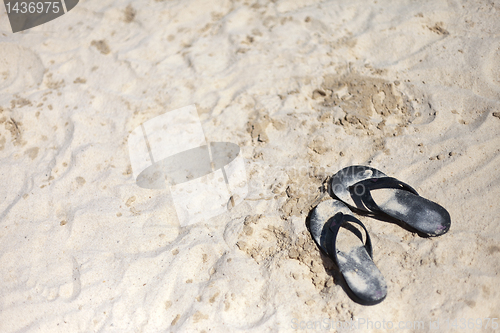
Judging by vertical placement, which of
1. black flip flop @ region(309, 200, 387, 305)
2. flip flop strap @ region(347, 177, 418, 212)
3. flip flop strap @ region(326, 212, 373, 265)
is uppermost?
flip flop strap @ region(347, 177, 418, 212)

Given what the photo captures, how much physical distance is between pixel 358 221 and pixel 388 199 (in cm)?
27

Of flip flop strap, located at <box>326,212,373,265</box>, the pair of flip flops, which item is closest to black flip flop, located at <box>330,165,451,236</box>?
the pair of flip flops

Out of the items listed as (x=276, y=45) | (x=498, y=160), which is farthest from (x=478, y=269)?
(x=276, y=45)

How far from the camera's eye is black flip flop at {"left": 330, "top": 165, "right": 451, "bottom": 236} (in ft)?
5.77

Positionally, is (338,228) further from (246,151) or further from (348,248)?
(246,151)

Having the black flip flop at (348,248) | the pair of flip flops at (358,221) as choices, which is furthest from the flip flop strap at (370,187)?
the black flip flop at (348,248)

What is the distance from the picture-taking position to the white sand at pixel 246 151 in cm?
166

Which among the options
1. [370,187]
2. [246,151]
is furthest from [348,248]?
[246,151]

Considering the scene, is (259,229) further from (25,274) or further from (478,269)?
(25,274)

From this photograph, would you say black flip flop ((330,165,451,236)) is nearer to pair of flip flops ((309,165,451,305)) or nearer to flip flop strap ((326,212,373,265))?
pair of flip flops ((309,165,451,305))

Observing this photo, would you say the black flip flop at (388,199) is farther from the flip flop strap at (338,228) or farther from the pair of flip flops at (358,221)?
the flip flop strap at (338,228)

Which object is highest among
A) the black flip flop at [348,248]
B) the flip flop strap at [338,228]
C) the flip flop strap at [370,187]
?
the flip flop strap at [370,187]

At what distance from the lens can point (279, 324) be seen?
157 cm

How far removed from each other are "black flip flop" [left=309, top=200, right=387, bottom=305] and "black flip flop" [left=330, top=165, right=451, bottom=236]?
10cm
